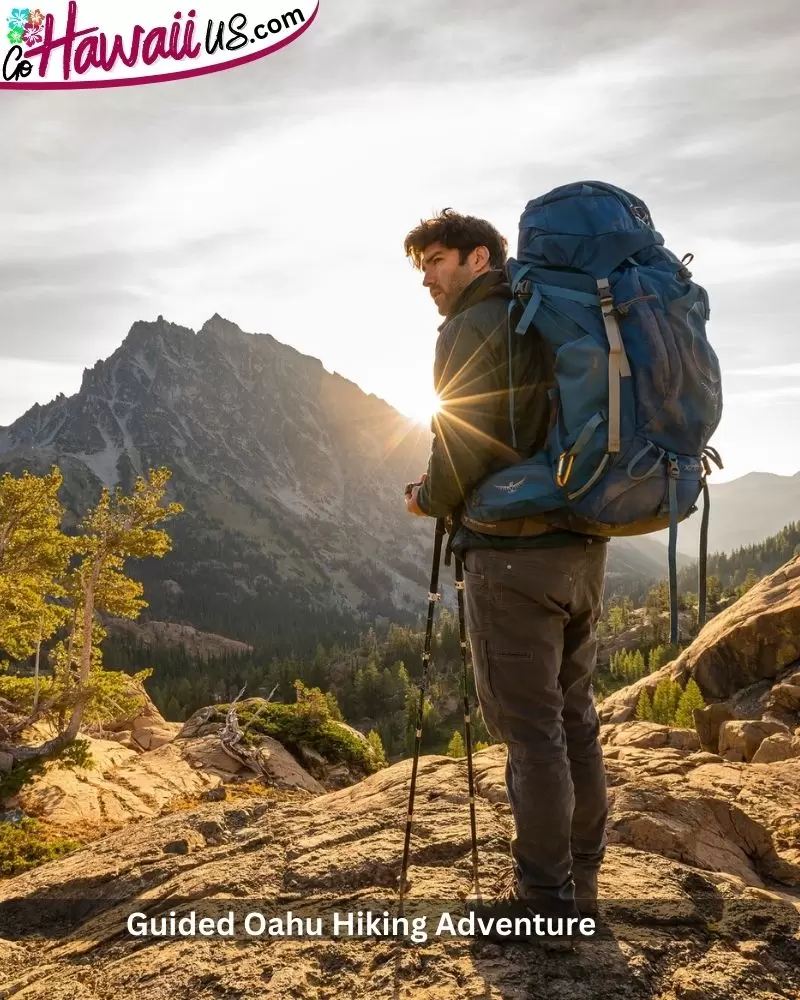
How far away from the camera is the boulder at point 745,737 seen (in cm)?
1226

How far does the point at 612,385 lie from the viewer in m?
3.29

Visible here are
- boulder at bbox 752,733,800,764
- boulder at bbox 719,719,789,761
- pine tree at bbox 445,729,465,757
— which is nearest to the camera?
boulder at bbox 752,733,800,764

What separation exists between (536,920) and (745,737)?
10.7m

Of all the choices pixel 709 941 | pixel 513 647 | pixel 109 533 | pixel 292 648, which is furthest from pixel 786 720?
pixel 292 648

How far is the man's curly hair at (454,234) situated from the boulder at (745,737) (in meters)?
11.7

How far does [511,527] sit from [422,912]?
8.51 ft

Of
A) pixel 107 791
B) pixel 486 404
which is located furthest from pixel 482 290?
pixel 107 791

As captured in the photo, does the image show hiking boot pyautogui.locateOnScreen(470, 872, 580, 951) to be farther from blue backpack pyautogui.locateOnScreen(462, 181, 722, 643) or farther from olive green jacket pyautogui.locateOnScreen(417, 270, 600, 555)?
olive green jacket pyautogui.locateOnScreen(417, 270, 600, 555)

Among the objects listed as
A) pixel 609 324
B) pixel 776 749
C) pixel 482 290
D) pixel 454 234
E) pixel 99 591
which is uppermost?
pixel 454 234

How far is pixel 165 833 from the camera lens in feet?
22.7

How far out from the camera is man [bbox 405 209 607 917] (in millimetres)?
3586

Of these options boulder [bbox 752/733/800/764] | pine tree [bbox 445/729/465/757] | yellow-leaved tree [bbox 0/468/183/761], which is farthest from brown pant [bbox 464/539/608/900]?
pine tree [bbox 445/729/465/757]

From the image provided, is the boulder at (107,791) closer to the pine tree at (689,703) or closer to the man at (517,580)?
the man at (517,580)

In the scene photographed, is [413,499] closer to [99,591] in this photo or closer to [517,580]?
[517,580]
